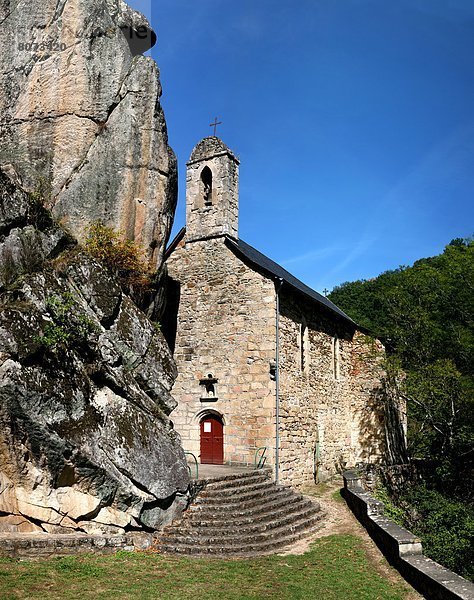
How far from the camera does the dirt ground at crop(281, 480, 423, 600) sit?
8.97 meters

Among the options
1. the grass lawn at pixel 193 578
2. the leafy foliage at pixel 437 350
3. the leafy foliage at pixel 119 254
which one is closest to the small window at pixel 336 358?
the leafy foliage at pixel 437 350

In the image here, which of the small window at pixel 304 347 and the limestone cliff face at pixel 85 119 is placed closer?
the limestone cliff face at pixel 85 119

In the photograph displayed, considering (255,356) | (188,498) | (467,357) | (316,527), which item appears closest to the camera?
(188,498)

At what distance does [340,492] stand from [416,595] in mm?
8259

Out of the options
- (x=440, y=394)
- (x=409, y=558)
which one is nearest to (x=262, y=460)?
(x=409, y=558)

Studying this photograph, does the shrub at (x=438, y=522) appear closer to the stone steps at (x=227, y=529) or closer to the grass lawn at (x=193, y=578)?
the stone steps at (x=227, y=529)

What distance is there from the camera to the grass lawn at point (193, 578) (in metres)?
7.05

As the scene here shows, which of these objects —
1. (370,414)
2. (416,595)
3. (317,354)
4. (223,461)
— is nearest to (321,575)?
(416,595)

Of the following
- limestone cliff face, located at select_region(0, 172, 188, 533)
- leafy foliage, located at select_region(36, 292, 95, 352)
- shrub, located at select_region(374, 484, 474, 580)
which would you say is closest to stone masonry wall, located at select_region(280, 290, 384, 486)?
shrub, located at select_region(374, 484, 474, 580)

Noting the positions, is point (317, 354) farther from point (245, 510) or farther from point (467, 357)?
point (245, 510)

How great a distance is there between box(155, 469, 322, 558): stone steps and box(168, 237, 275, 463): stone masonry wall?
2134 millimetres

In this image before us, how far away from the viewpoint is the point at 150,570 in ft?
27.1

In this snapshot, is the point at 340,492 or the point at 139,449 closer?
the point at 139,449

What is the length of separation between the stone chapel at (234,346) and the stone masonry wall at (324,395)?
6 cm
